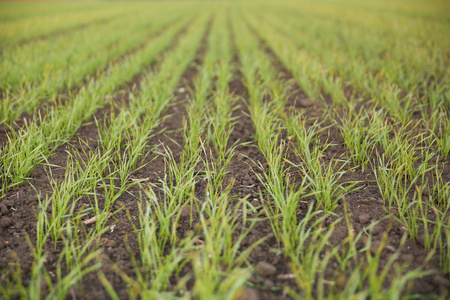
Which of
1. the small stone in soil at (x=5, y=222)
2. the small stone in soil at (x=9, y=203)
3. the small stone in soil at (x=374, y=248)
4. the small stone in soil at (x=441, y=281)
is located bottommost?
the small stone in soil at (x=441, y=281)

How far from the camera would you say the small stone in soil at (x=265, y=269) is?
1489 millimetres

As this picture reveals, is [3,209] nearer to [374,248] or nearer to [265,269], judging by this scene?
[265,269]

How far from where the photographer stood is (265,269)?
4.90ft

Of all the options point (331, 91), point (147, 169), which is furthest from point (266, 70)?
point (147, 169)

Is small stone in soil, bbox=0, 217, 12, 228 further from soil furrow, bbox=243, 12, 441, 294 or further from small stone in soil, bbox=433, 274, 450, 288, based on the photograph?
small stone in soil, bbox=433, 274, 450, 288

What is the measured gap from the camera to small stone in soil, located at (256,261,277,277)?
1.49 metres

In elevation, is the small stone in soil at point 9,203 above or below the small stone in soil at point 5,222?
above

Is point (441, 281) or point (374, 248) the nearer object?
point (441, 281)

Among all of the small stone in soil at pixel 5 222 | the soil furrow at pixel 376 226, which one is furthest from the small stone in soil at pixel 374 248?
the small stone in soil at pixel 5 222

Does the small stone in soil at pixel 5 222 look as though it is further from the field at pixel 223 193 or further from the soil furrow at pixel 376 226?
the soil furrow at pixel 376 226

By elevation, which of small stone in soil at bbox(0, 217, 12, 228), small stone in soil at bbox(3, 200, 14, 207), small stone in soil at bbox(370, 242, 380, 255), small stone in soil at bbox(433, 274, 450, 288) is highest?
small stone in soil at bbox(3, 200, 14, 207)

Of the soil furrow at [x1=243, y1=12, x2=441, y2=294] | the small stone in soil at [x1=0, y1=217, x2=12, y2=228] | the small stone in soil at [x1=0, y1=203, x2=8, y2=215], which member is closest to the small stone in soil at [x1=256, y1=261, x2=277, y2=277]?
the soil furrow at [x1=243, y1=12, x2=441, y2=294]

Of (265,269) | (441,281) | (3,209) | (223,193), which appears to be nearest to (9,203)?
(3,209)

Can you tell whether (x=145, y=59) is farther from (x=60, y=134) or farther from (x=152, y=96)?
(x=60, y=134)
